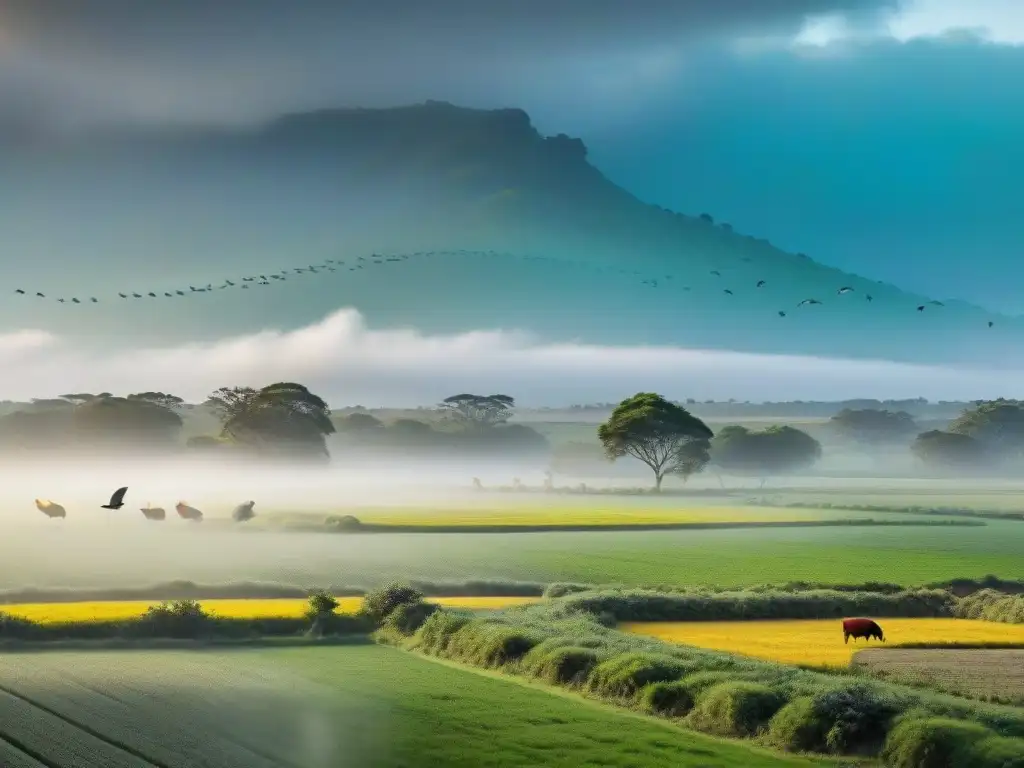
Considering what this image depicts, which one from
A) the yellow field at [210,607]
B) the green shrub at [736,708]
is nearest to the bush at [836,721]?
the green shrub at [736,708]

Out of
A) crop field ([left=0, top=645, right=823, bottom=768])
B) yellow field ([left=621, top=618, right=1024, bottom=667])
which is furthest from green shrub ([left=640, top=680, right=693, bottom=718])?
yellow field ([left=621, top=618, right=1024, bottom=667])

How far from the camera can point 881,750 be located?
35.0m

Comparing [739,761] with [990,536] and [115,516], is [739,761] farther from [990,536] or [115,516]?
[115,516]

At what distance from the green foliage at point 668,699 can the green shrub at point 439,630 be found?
12059mm

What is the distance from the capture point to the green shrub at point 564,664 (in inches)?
1811

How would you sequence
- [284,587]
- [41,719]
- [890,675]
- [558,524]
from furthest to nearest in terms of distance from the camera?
[558,524] < [284,587] < [890,675] < [41,719]

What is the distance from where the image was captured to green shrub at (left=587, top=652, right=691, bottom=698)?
4297 cm

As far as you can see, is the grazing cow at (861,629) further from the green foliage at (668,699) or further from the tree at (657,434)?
the tree at (657,434)

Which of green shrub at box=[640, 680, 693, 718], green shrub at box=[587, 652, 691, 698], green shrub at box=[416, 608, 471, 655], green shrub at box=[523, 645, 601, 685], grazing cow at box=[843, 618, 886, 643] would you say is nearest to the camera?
green shrub at box=[640, 680, 693, 718]

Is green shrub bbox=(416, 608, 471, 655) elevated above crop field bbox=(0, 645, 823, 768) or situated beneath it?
elevated above

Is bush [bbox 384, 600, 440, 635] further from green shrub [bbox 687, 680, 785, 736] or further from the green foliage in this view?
green shrub [bbox 687, 680, 785, 736]

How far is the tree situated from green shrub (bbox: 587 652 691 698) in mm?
127306

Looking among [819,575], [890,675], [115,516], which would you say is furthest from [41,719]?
[115,516]

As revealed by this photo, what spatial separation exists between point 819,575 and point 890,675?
35.8 metres
